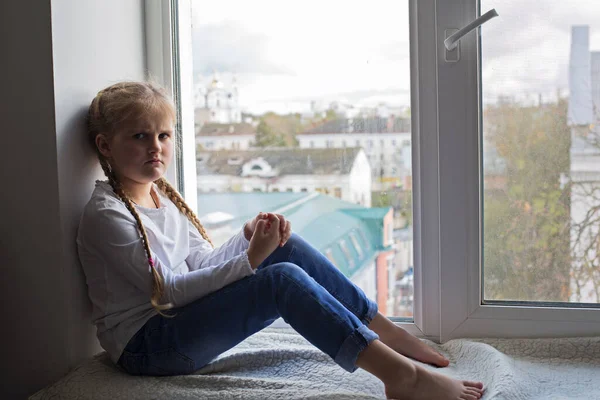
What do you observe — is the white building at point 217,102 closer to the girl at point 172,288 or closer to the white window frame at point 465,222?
the girl at point 172,288

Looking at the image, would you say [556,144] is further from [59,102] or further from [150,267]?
[59,102]

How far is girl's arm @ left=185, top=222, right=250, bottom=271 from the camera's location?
1428 millimetres

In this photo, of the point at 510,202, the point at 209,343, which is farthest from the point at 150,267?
the point at 510,202

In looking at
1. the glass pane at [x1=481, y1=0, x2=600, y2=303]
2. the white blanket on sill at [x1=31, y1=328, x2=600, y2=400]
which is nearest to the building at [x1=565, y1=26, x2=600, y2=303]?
the glass pane at [x1=481, y1=0, x2=600, y2=303]

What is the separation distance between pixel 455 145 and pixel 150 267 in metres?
0.67

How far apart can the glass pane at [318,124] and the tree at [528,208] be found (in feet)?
0.61

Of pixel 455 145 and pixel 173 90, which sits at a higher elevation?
pixel 173 90

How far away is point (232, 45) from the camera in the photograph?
159cm

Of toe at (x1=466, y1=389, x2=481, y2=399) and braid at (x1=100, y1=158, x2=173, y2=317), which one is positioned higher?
braid at (x1=100, y1=158, x2=173, y2=317)

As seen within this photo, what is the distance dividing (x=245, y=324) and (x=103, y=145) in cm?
44

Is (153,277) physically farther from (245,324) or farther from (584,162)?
(584,162)

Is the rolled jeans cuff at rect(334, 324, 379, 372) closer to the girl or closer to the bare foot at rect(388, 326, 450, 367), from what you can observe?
the girl

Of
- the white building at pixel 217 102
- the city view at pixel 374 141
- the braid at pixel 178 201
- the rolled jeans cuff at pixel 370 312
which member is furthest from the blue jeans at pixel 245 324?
the white building at pixel 217 102

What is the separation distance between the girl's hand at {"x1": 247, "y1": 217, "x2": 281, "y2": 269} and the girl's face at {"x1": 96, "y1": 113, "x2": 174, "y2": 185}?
237mm
